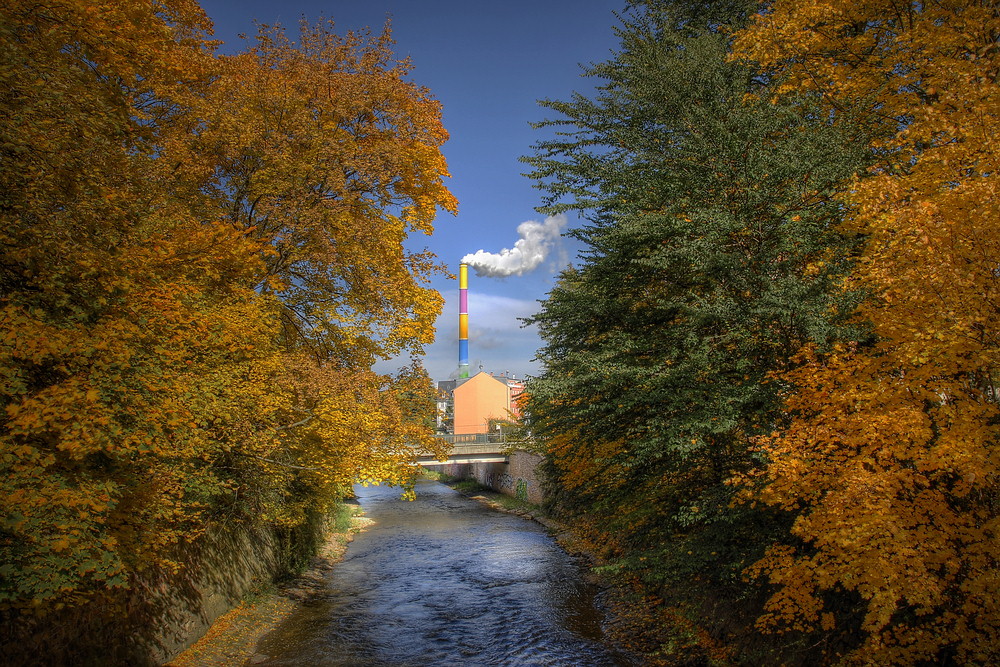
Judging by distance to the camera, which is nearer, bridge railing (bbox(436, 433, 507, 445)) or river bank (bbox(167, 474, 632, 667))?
river bank (bbox(167, 474, 632, 667))

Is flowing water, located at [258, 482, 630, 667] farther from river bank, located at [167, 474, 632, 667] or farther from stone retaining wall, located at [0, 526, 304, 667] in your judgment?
stone retaining wall, located at [0, 526, 304, 667]

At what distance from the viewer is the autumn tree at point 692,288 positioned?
9.88m

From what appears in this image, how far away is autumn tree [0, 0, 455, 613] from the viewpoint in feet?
20.1

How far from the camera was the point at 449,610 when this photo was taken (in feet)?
51.3

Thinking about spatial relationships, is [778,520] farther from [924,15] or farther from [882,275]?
[924,15]

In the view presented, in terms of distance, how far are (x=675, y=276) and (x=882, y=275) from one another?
18.5 feet

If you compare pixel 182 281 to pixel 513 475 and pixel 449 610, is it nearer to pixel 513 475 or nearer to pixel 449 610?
pixel 449 610

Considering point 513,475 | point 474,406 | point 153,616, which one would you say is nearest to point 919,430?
point 153,616

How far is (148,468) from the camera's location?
8484 mm

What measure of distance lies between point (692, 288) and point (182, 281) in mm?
9680

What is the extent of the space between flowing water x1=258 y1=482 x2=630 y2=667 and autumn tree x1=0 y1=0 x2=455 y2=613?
9.93 ft

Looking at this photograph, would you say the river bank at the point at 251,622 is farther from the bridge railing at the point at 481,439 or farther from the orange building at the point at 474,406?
the orange building at the point at 474,406

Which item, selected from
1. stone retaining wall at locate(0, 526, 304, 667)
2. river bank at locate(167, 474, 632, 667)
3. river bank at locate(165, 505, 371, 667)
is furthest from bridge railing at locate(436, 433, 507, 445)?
stone retaining wall at locate(0, 526, 304, 667)

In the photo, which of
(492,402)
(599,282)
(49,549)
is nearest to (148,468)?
(49,549)
